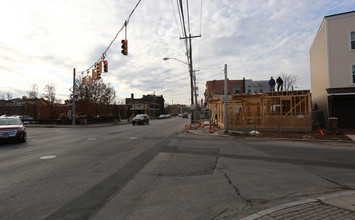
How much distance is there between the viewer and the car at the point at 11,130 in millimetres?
11023

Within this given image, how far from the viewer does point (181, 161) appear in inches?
287

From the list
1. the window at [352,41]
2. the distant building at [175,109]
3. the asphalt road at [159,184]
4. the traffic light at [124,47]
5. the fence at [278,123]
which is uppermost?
the window at [352,41]

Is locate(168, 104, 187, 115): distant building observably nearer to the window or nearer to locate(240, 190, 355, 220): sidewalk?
the window

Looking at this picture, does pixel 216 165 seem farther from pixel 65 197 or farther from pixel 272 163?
pixel 65 197

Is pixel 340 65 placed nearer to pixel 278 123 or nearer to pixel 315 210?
pixel 278 123

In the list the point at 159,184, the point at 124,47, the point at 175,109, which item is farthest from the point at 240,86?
the point at 175,109

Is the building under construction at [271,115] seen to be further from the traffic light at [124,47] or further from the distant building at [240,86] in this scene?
the distant building at [240,86]

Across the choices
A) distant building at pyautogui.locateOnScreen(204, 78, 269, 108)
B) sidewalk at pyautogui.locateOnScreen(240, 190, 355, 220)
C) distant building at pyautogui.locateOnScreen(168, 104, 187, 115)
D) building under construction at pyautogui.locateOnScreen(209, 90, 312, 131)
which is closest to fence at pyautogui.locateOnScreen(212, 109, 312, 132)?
building under construction at pyautogui.locateOnScreen(209, 90, 312, 131)

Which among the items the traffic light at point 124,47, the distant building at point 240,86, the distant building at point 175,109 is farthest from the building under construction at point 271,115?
the distant building at point 175,109

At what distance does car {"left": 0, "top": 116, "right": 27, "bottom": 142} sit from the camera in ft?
36.2

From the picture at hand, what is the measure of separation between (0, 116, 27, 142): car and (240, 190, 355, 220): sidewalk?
12.9m

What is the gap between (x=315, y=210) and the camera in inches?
137

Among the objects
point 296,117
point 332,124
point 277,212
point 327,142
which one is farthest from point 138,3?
point 332,124

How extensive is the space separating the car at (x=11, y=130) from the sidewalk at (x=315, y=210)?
1290 cm
